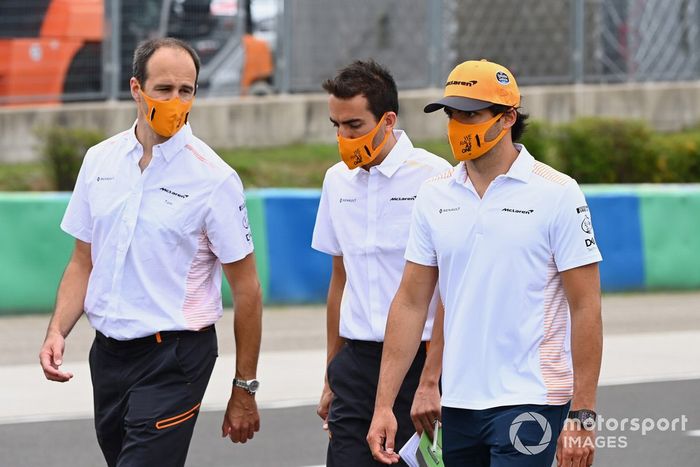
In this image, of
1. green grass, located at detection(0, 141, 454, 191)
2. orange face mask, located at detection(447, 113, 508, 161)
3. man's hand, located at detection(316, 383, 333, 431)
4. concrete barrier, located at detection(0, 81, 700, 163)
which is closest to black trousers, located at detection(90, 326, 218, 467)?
man's hand, located at detection(316, 383, 333, 431)

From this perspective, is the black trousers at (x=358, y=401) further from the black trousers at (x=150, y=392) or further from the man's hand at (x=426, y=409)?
the black trousers at (x=150, y=392)

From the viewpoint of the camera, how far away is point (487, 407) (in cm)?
448

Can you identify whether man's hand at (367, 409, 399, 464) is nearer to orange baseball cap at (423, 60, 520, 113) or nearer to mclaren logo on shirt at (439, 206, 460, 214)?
mclaren logo on shirt at (439, 206, 460, 214)

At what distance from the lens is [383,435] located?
4.83m

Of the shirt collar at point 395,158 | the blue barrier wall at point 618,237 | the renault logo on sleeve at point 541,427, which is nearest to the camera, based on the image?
the renault logo on sleeve at point 541,427

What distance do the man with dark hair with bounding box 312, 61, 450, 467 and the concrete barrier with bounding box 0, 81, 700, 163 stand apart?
1068 cm

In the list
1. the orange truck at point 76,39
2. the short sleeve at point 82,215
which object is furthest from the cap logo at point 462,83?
the orange truck at point 76,39

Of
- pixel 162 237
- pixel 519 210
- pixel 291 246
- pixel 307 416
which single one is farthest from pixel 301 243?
pixel 519 210

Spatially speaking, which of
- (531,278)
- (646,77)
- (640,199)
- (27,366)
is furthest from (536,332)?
(646,77)

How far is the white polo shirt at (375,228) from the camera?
17.6 feet

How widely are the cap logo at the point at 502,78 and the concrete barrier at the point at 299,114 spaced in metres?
11.6

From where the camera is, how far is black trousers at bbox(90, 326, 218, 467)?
4.90 m

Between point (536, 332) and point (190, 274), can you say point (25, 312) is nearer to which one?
point (190, 274)

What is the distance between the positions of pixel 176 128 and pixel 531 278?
141 cm
